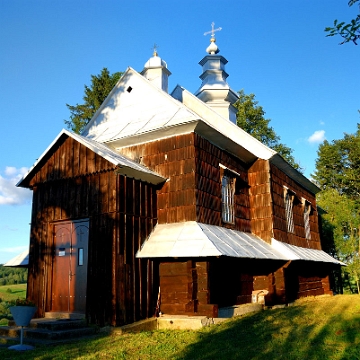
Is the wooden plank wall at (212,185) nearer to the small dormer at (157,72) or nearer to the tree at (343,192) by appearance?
the small dormer at (157,72)

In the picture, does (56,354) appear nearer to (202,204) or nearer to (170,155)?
(202,204)

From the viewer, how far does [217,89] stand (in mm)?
21703

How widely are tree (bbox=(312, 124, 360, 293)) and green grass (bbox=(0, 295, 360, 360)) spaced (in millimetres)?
20292

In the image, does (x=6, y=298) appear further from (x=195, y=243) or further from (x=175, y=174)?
(x=195, y=243)

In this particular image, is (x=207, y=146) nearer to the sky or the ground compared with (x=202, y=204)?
nearer to the sky

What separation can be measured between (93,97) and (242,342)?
21278 millimetres

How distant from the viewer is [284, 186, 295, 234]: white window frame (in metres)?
16.9

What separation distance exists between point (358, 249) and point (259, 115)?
516 inches

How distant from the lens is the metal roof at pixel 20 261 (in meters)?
12.9

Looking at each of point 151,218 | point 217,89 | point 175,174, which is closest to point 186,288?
point 151,218

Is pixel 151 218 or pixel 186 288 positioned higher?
pixel 151 218

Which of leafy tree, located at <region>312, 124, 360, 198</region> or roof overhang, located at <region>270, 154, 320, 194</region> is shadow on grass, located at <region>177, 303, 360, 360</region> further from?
leafy tree, located at <region>312, 124, 360, 198</region>

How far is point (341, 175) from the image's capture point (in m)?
35.2

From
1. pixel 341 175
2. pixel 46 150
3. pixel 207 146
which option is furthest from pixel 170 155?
pixel 341 175
